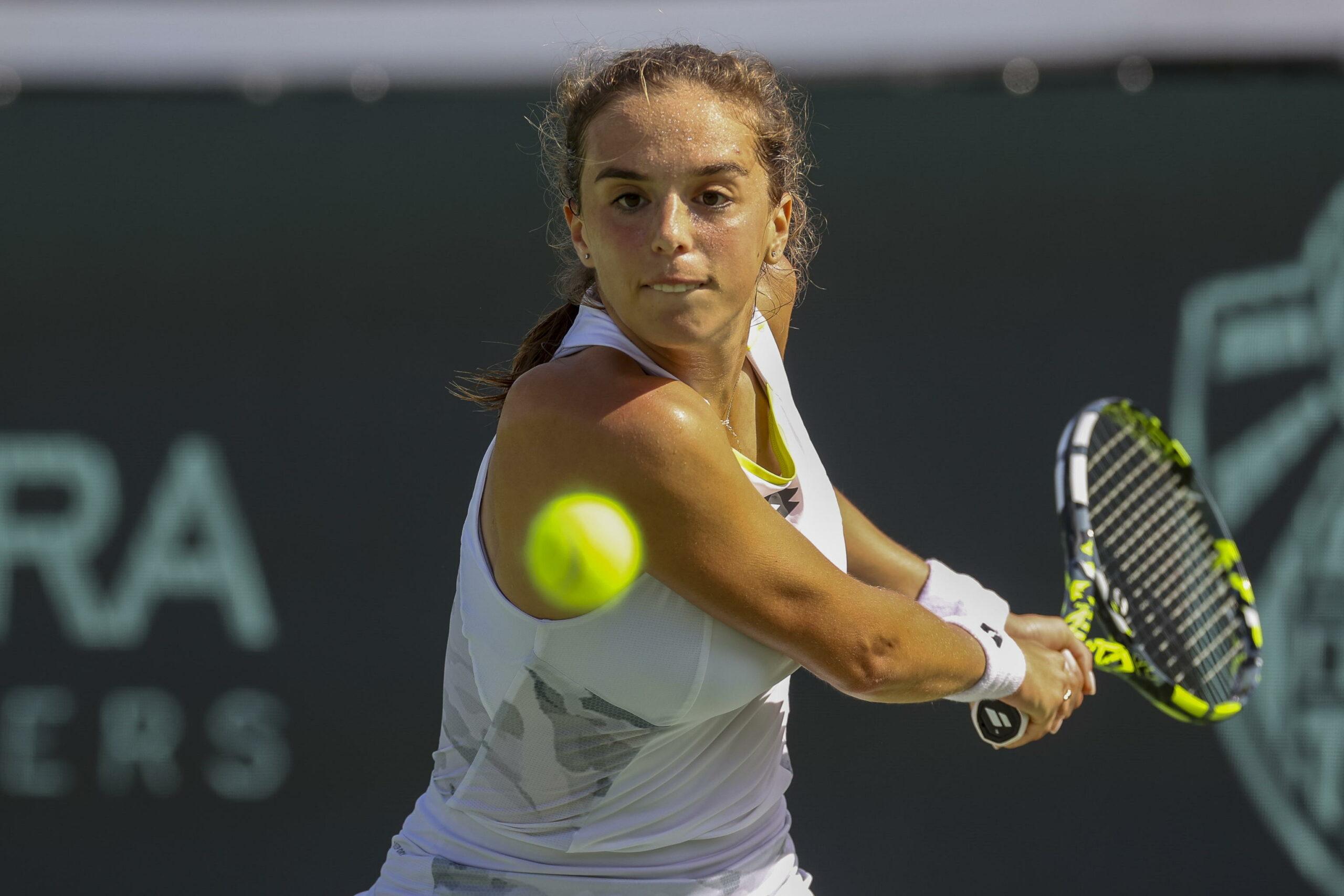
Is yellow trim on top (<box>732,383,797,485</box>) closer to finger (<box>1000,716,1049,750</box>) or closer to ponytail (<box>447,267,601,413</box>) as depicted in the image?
ponytail (<box>447,267,601,413</box>)

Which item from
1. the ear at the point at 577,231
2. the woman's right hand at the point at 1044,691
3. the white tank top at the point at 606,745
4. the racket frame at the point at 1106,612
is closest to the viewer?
the white tank top at the point at 606,745

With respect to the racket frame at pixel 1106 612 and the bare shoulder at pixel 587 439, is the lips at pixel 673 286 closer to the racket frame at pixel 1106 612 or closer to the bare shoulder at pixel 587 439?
the bare shoulder at pixel 587 439

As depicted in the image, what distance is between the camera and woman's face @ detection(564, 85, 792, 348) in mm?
1521

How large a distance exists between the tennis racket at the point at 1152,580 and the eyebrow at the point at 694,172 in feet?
2.49

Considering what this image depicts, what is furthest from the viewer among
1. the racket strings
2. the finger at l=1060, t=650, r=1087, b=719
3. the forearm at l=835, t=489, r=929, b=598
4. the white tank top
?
the racket strings

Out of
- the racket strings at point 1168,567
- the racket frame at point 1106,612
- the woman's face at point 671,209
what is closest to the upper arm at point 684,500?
the woman's face at point 671,209

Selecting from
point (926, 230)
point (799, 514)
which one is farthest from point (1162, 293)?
point (799, 514)

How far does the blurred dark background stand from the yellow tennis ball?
195 cm

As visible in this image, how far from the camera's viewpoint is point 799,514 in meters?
1.71

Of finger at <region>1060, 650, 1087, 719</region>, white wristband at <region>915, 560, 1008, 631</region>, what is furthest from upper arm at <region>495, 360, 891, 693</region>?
finger at <region>1060, 650, 1087, 719</region>

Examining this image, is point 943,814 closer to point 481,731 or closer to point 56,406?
point 481,731

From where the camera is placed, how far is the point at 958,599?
2.03 meters

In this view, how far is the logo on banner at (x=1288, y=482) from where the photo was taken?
3334 mm

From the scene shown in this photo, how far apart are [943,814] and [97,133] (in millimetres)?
2489
